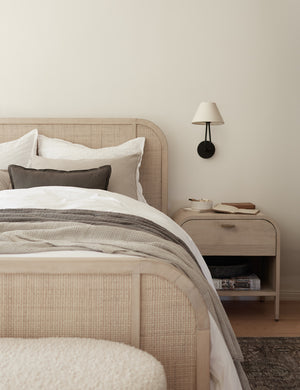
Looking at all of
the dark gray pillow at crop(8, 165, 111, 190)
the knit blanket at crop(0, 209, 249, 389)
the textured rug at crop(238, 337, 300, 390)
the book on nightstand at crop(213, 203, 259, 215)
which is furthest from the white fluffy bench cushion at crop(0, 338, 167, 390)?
the book on nightstand at crop(213, 203, 259, 215)

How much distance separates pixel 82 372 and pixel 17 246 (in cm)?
57

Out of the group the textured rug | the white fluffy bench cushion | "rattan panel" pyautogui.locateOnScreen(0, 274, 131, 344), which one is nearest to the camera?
the white fluffy bench cushion

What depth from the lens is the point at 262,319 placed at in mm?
3111

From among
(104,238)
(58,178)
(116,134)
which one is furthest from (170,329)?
(116,134)

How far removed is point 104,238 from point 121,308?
36cm

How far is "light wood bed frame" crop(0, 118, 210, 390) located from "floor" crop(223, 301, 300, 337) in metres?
1.42

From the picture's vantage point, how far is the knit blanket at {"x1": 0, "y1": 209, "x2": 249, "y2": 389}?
5.26 feet

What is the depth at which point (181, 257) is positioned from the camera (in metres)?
1.71

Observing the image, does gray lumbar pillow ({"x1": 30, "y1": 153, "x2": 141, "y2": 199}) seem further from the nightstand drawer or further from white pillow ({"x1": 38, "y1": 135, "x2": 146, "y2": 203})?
the nightstand drawer

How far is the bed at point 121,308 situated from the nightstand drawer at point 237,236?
1.60 meters

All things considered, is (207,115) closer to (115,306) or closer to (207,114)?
(207,114)

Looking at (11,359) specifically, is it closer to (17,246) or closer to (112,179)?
(17,246)

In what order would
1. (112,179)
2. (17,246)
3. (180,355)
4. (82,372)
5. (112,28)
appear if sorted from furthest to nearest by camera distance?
(112,28), (112,179), (17,246), (180,355), (82,372)

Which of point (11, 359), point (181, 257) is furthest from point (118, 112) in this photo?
point (11, 359)
